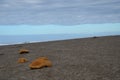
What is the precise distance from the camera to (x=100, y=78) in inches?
406

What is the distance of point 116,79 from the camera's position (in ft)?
32.6

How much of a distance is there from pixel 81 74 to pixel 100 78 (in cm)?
107

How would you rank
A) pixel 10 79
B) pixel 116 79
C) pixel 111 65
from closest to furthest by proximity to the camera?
pixel 116 79 < pixel 10 79 < pixel 111 65

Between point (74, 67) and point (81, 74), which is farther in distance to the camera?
point (74, 67)

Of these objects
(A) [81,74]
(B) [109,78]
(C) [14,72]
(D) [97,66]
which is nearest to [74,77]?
(A) [81,74]

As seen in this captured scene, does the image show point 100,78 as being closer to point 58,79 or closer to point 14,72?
point 58,79

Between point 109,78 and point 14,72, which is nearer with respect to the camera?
A: point 109,78

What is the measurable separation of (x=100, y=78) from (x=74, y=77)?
108 centimetres

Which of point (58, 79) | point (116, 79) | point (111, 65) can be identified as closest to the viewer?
point (116, 79)

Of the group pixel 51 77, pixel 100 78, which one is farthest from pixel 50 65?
pixel 100 78

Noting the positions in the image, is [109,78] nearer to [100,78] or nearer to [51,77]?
[100,78]

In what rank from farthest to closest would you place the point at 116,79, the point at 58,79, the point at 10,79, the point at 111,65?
the point at 111,65, the point at 10,79, the point at 58,79, the point at 116,79

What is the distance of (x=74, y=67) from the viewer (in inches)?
501

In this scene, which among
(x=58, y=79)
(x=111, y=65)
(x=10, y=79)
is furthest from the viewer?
(x=111, y=65)
